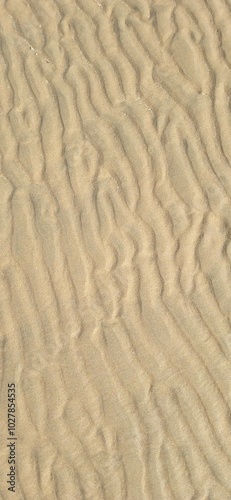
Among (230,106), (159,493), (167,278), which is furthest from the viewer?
(230,106)

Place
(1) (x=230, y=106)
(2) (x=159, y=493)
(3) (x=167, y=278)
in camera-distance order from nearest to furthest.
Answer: (2) (x=159, y=493) → (3) (x=167, y=278) → (1) (x=230, y=106)

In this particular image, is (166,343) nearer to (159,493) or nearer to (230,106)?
(159,493)

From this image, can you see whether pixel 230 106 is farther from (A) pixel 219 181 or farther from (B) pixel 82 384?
(B) pixel 82 384

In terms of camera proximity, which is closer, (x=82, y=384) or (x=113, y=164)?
(x=82, y=384)

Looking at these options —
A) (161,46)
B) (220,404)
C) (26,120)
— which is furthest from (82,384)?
(161,46)

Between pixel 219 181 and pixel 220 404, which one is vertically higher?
pixel 219 181

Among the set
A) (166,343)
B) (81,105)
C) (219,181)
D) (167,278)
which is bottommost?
(166,343)
